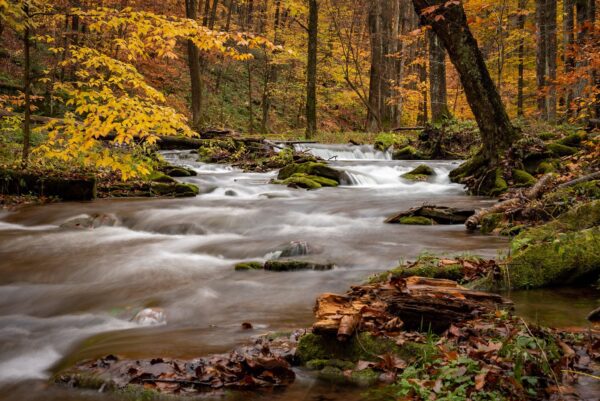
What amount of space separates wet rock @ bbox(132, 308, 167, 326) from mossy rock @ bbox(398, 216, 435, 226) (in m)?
4.82

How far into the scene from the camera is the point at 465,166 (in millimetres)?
12664

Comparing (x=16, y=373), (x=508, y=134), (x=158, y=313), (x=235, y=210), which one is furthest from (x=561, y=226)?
(x=235, y=210)

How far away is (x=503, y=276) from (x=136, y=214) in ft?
24.3

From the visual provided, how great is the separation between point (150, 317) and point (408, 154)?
46.5ft

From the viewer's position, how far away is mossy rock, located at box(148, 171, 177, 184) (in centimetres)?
1323

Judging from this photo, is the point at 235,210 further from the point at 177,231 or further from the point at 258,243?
the point at 258,243

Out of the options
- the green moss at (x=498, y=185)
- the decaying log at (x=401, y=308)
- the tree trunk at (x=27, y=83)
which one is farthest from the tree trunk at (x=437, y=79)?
the decaying log at (x=401, y=308)

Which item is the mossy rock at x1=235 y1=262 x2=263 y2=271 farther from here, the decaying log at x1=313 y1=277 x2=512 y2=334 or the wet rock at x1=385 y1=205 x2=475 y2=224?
the wet rock at x1=385 y1=205 x2=475 y2=224

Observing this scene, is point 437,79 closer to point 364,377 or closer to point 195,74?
point 195,74

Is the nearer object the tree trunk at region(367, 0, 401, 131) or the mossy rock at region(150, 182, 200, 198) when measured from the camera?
the mossy rock at region(150, 182, 200, 198)

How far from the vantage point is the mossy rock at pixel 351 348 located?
3004mm

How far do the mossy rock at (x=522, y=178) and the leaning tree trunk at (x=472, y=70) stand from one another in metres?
0.55

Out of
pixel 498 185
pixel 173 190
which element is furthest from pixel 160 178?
pixel 498 185

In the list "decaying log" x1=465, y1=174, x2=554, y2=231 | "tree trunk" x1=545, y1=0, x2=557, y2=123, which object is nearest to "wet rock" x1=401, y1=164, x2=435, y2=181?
"decaying log" x1=465, y1=174, x2=554, y2=231
